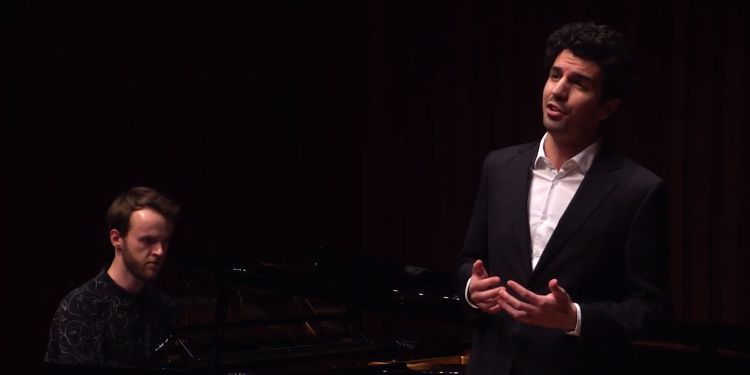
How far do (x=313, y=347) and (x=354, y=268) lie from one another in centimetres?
68

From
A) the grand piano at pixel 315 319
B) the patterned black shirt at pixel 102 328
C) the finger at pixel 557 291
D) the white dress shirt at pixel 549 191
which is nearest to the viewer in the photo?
the finger at pixel 557 291

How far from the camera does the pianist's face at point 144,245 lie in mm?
3326

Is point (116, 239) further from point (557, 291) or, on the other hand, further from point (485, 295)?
point (557, 291)

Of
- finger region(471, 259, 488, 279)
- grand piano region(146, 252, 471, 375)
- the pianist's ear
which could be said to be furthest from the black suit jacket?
the pianist's ear

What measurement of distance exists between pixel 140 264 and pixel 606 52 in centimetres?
194

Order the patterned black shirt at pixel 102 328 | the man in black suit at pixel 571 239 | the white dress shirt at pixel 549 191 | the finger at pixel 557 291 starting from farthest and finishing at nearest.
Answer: the patterned black shirt at pixel 102 328, the white dress shirt at pixel 549 191, the man in black suit at pixel 571 239, the finger at pixel 557 291

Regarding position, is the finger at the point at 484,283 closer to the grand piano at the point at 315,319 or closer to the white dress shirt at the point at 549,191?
the white dress shirt at the point at 549,191

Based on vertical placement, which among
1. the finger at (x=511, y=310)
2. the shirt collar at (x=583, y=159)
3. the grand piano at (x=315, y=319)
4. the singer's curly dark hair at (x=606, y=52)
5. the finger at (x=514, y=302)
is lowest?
the grand piano at (x=315, y=319)

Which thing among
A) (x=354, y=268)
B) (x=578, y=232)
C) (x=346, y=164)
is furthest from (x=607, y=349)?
(x=346, y=164)

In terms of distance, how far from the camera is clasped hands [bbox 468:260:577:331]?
1.73m

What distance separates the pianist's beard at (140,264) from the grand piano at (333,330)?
3.4 inches

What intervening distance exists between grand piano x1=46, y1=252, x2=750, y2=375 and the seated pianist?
12 cm

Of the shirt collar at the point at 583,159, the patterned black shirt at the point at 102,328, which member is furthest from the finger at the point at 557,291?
the patterned black shirt at the point at 102,328

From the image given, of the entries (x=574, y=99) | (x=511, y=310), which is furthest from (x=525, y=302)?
(x=574, y=99)
